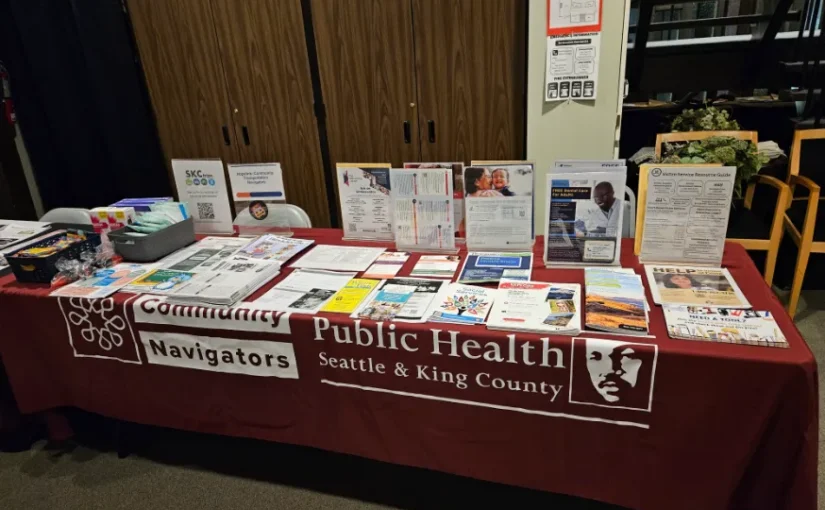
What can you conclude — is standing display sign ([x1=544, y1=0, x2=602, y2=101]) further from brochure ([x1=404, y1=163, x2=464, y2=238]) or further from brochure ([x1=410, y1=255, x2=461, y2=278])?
brochure ([x1=410, y1=255, x2=461, y2=278])

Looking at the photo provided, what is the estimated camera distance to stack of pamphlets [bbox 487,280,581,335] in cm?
110

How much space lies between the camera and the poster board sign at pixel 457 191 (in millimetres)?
1474

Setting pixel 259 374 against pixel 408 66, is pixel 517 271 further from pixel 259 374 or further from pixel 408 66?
pixel 408 66

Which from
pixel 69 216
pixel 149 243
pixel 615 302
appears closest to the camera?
pixel 615 302

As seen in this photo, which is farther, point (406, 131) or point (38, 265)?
point (406, 131)

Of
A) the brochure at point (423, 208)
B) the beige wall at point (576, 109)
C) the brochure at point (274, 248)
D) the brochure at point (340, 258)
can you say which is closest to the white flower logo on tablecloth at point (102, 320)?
the brochure at point (274, 248)

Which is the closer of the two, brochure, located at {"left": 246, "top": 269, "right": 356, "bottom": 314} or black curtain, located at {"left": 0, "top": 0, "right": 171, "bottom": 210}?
brochure, located at {"left": 246, "top": 269, "right": 356, "bottom": 314}

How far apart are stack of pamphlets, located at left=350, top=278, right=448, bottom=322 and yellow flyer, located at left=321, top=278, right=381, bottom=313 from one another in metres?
0.02

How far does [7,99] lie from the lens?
2.93m

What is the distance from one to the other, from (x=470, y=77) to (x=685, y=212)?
1565mm

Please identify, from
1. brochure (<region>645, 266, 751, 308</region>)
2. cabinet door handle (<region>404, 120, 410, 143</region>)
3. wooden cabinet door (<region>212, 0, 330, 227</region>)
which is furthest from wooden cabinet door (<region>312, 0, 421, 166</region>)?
brochure (<region>645, 266, 751, 308</region>)

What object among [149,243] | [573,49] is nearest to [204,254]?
[149,243]

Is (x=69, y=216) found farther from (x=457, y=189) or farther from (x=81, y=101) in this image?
(x=457, y=189)

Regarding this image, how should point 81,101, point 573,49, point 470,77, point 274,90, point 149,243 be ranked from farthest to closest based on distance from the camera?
point 81,101 < point 274,90 < point 470,77 < point 573,49 < point 149,243
